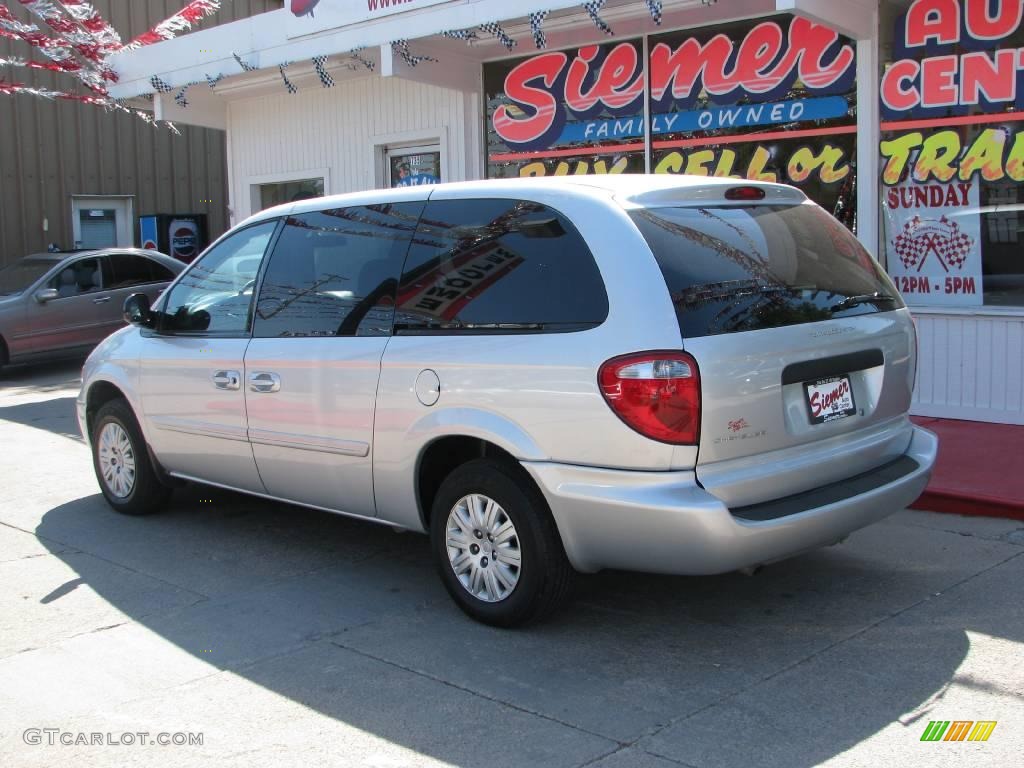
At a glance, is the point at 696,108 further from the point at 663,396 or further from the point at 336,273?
the point at 663,396

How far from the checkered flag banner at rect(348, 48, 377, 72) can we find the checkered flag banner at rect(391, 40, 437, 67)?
1.53 feet

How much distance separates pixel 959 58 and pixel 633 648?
5.58 meters

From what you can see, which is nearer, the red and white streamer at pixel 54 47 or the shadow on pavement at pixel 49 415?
the shadow on pavement at pixel 49 415

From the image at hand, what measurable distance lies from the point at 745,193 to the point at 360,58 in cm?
670

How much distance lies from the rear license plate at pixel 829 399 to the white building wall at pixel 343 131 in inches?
284

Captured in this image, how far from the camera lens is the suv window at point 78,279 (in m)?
14.1

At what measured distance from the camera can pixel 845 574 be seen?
5.23m

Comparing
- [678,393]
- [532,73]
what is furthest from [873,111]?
[678,393]

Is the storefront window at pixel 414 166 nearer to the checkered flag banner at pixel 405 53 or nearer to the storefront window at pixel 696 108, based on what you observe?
Result: the storefront window at pixel 696 108

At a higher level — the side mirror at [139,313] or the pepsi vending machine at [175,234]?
the pepsi vending machine at [175,234]

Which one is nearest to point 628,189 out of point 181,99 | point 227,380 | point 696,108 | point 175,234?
point 227,380

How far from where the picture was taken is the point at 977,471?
262 inches

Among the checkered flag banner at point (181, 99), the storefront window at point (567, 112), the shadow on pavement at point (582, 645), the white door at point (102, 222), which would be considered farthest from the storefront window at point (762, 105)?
the white door at point (102, 222)

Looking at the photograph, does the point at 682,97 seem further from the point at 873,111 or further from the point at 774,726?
the point at 774,726
